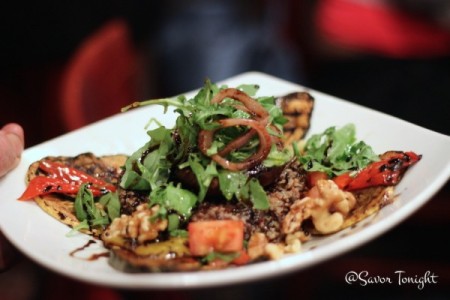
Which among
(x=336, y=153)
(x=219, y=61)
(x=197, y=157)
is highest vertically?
(x=197, y=157)

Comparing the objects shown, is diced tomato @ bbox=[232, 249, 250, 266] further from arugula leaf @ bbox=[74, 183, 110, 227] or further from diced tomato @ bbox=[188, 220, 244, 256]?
arugula leaf @ bbox=[74, 183, 110, 227]

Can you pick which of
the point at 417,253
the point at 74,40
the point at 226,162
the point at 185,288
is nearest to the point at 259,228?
the point at 226,162

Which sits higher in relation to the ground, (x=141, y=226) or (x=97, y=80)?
(x=141, y=226)

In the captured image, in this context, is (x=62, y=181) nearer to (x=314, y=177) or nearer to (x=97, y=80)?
(x=314, y=177)

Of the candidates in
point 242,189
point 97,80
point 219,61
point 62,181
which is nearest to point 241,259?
point 242,189

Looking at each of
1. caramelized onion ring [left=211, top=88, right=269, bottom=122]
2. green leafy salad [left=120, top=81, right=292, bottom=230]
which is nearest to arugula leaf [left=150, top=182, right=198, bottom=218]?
green leafy salad [left=120, top=81, right=292, bottom=230]

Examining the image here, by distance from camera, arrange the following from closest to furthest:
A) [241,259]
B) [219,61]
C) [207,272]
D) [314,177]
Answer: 1. [207,272]
2. [241,259]
3. [314,177]
4. [219,61]

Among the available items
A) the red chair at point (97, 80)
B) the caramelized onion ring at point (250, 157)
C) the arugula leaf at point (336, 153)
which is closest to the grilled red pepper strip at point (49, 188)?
the caramelized onion ring at point (250, 157)
